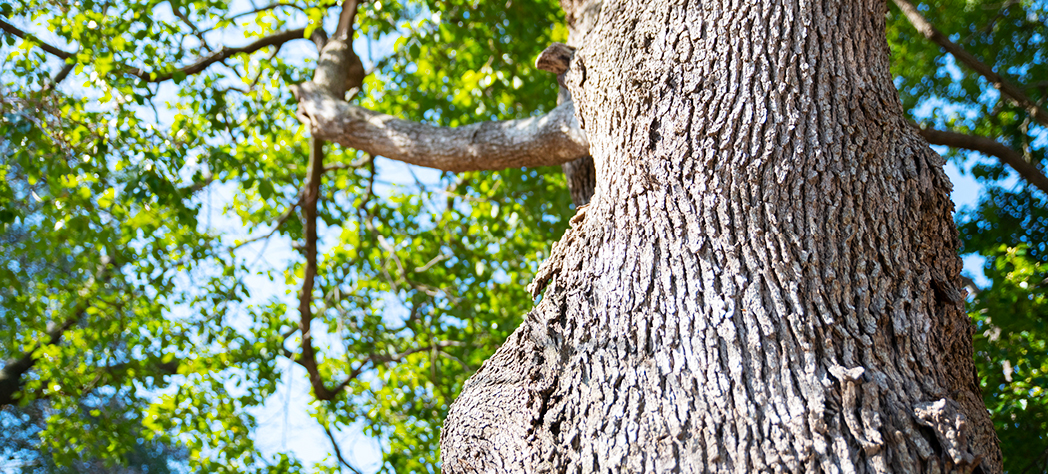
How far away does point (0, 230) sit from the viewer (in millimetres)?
3461

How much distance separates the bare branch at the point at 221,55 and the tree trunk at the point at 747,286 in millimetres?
3370

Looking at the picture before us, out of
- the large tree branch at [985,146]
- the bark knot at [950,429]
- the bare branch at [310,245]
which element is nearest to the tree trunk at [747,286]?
the bark knot at [950,429]

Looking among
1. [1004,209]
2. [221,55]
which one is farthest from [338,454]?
[1004,209]

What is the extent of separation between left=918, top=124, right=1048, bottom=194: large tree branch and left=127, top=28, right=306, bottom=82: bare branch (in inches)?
177

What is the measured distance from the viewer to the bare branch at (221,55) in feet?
13.5

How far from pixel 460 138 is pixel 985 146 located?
3.13 m

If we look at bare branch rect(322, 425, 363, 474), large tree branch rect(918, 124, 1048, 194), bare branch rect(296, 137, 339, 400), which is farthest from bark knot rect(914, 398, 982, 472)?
bare branch rect(322, 425, 363, 474)

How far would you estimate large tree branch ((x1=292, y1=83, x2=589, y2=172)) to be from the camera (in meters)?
2.99

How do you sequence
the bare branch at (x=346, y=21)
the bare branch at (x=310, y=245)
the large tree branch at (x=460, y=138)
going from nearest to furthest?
the large tree branch at (x=460, y=138) → the bare branch at (x=346, y=21) → the bare branch at (x=310, y=245)

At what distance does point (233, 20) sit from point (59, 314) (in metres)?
3.63

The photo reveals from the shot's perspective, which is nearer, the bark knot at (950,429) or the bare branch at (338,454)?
the bark knot at (950,429)

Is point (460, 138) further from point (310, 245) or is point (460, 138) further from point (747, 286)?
point (310, 245)

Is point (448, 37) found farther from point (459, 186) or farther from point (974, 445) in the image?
point (974, 445)

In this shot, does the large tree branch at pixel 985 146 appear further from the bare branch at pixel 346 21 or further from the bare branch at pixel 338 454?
the bare branch at pixel 338 454
